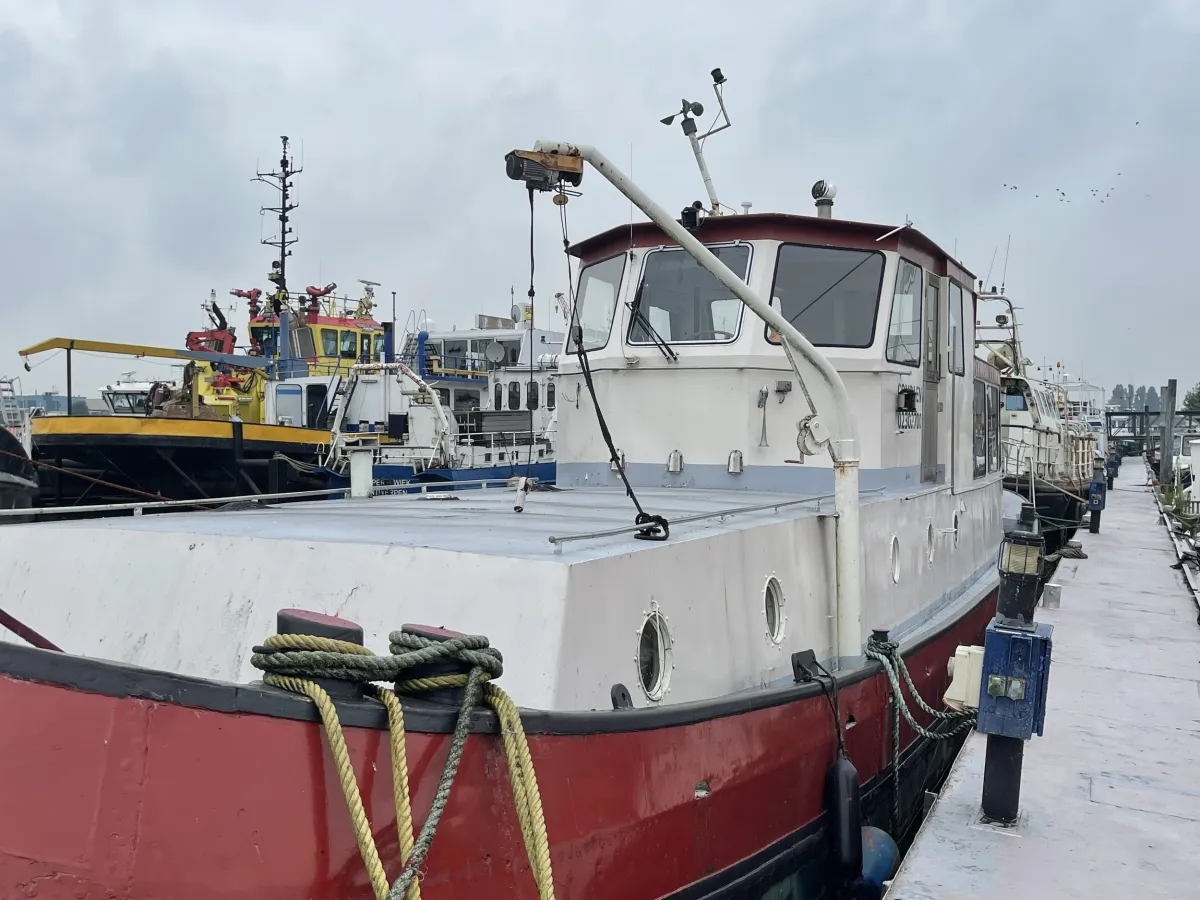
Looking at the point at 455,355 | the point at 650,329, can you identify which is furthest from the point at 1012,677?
the point at 455,355

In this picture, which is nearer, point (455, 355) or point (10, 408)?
point (10, 408)

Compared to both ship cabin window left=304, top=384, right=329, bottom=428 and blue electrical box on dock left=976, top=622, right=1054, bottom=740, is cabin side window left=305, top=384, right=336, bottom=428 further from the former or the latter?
blue electrical box on dock left=976, top=622, right=1054, bottom=740

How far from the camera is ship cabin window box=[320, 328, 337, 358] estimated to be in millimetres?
26906

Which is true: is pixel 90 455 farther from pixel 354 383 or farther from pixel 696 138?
pixel 696 138

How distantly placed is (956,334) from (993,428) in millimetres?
2326

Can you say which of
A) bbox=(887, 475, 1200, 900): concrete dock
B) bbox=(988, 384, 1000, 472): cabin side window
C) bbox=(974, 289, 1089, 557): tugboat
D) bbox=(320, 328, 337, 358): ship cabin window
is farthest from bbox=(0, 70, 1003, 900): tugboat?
bbox=(320, 328, 337, 358): ship cabin window

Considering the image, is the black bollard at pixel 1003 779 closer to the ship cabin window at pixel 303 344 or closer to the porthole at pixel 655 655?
the porthole at pixel 655 655

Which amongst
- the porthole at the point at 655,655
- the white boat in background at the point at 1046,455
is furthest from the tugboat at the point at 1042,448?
the porthole at the point at 655,655

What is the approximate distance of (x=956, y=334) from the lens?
817 cm

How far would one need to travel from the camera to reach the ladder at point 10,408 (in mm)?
18047

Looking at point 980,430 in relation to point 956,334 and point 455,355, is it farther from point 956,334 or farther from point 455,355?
point 455,355

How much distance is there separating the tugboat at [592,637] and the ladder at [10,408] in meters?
14.8

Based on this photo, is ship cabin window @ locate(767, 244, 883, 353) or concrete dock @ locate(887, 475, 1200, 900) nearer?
concrete dock @ locate(887, 475, 1200, 900)

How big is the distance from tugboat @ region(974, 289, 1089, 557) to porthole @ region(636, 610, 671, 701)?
7902 millimetres
